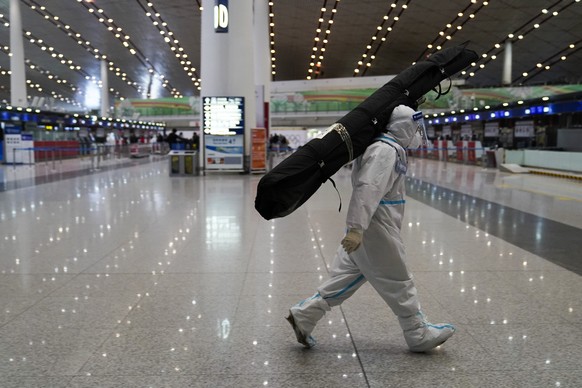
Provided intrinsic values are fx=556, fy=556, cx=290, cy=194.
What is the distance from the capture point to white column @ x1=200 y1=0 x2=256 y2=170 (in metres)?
17.7

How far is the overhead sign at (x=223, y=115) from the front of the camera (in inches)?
702

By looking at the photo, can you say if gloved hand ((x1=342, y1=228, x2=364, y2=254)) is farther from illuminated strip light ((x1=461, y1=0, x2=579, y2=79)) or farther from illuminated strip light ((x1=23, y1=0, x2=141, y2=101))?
illuminated strip light ((x1=23, y1=0, x2=141, y2=101))

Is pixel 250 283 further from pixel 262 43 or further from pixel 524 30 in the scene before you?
pixel 524 30

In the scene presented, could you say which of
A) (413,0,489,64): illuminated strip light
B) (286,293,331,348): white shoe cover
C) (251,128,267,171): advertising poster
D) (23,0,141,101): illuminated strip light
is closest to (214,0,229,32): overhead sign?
(251,128,267,171): advertising poster

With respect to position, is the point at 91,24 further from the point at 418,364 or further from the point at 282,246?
the point at 418,364

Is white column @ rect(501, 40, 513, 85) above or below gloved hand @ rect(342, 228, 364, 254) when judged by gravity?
above

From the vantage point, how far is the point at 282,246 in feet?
21.6

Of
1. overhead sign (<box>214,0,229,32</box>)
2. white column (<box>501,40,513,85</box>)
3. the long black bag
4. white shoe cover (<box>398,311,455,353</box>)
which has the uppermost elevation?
white column (<box>501,40,513,85</box>)

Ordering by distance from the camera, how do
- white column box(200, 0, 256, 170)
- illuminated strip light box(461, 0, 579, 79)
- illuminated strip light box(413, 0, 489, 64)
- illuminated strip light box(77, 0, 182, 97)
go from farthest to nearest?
1. illuminated strip light box(77, 0, 182, 97)
2. illuminated strip light box(461, 0, 579, 79)
3. illuminated strip light box(413, 0, 489, 64)
4. white column box(200, 0, 256, 170)

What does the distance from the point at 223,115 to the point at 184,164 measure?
2.09m

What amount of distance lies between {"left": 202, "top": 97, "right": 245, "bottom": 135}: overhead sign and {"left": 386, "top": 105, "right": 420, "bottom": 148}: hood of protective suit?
1508cm

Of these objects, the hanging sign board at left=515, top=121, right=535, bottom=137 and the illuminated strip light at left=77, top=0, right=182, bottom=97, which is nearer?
the hanging sign board at left=515, top=121, right=535, bottom=137

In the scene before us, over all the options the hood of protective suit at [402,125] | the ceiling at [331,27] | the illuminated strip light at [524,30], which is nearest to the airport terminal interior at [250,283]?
the hood of protective suit at [402,125]

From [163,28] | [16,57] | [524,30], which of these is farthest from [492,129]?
[16,57]
